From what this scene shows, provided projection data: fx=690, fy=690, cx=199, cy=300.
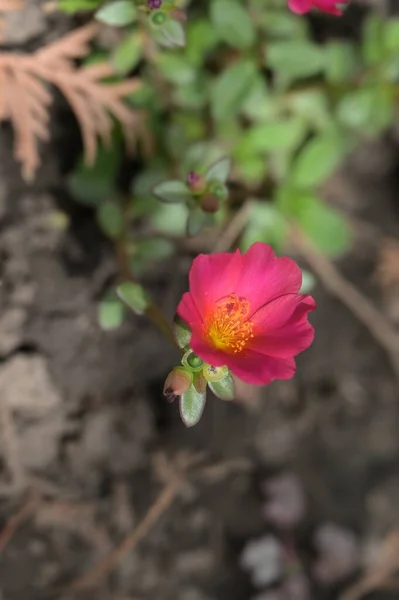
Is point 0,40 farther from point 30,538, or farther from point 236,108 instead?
point 30,538

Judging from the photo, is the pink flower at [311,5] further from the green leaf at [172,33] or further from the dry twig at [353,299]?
the dry twig at [353,299]

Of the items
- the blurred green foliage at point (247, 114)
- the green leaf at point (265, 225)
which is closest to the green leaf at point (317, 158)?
the blurred green foliage at point (247, 114)

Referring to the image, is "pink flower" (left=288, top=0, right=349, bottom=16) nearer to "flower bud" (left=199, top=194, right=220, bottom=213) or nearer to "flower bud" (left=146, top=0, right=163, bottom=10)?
"flower bud" (left=146, top=0, right=163, bottom=10)

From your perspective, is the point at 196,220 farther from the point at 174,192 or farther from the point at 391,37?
the point at 391,37

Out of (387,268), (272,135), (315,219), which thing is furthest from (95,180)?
(387,268)

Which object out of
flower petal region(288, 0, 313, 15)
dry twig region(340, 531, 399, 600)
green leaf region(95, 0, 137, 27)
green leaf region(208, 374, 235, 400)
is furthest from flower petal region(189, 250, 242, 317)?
dry twig region(340, 531, 399, 600)
